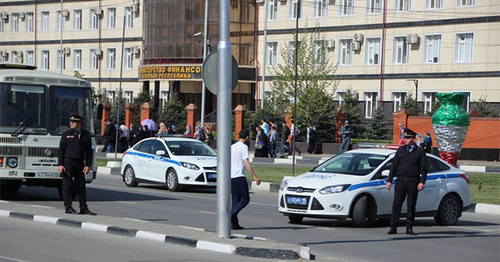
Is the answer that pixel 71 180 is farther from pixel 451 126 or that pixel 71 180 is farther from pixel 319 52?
pixel 319 52

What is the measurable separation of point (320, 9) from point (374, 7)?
4720mm

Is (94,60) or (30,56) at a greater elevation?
(30,56)

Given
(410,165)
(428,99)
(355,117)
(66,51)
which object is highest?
(66,51)

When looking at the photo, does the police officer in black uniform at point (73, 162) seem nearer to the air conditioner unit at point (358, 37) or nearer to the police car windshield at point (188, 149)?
the police car windshield at point (188, 149)

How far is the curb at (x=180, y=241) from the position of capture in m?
12.9

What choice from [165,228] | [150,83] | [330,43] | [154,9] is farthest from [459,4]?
[165,228]

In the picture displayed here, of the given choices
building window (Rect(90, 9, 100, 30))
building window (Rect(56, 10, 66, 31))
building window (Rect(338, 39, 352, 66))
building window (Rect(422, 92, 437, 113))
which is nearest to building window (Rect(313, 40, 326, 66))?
building window (Rect(338, 39, 352, 66))

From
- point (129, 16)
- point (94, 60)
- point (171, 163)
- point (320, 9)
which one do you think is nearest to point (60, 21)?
point (94, 60)

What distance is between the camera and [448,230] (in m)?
17.9

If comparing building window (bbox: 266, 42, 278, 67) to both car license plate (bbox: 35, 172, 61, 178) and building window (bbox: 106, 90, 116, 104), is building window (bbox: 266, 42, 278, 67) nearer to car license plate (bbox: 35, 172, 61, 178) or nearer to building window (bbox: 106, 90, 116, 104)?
building window (bbox: 106, 90, 116, 104)

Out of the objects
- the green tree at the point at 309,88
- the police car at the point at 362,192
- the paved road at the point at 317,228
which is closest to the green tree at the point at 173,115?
the green tree at the point at 309,88

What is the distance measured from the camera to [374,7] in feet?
194

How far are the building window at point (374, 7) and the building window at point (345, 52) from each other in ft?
9.14

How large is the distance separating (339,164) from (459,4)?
126ft
